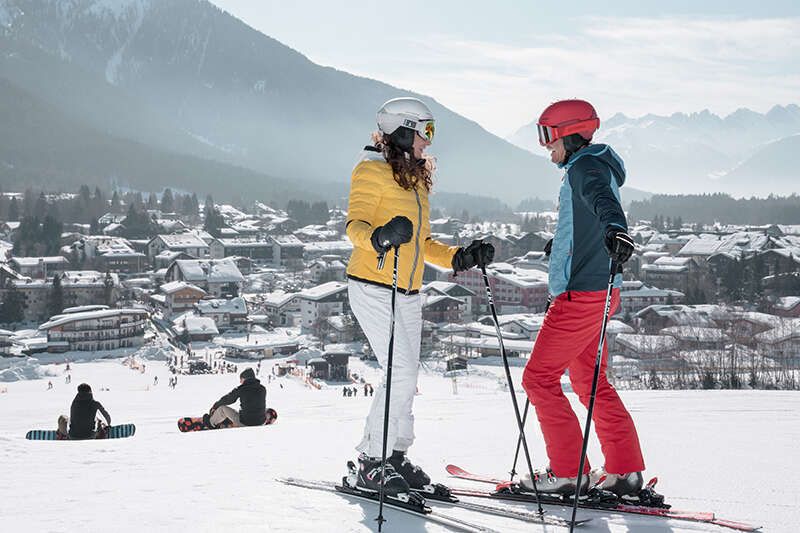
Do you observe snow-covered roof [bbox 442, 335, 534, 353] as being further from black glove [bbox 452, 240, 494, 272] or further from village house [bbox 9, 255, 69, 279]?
village house [bbox 9, 255, 69, 279]

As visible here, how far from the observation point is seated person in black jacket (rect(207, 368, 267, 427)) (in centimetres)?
527

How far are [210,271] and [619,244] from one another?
5095 cm

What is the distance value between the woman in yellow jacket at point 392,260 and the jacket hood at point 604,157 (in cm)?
44

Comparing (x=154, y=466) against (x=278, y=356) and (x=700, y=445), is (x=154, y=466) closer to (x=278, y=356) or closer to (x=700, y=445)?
(x=700, y=445)

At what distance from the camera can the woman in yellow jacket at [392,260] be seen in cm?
270

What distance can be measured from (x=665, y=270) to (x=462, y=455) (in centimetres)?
5366

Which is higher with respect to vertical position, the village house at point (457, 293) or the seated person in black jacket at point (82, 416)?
the village house at point (457, 293)

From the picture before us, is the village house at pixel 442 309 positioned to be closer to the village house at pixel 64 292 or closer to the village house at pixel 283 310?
the village house at pixel 283 310

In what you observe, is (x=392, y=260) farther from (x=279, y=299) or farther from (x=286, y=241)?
(x=286, y=241)

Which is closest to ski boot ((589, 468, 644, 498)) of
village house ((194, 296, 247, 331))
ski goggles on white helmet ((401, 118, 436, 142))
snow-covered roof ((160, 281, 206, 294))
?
ski goggles on white helmet ((401, 118, 436, 142))

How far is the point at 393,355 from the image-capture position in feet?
8.97

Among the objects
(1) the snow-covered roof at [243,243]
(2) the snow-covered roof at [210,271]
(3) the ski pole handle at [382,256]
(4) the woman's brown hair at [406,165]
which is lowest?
(3) the ski pole handle at [382,256]

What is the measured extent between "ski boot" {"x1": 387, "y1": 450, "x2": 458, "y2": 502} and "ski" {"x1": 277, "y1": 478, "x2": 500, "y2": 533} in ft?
0.55

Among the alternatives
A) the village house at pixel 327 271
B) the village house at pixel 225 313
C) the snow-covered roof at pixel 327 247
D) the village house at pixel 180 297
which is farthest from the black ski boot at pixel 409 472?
the snow-covered roof at pixel 327 247
